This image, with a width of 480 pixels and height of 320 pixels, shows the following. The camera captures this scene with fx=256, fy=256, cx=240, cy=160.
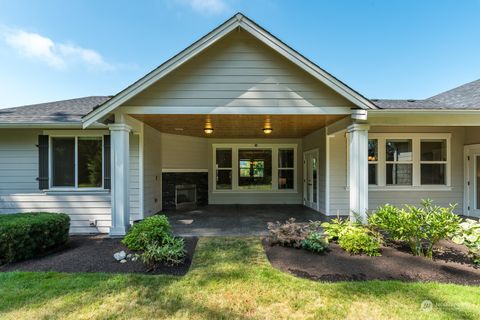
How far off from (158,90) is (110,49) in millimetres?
9279

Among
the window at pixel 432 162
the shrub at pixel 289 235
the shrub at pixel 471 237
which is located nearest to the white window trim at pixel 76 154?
the shrub at pixel 289 235

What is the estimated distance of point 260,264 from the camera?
412 cm

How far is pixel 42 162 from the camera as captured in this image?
6.51m

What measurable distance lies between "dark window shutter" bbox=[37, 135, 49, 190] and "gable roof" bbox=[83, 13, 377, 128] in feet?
7.48

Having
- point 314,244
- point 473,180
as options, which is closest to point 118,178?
point 314,244

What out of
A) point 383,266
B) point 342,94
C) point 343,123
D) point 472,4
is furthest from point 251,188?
point 472,4

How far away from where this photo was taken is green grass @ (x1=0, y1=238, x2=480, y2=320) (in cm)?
284

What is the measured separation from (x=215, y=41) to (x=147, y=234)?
3.89 m

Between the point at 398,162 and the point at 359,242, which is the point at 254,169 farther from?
the point at 359,242

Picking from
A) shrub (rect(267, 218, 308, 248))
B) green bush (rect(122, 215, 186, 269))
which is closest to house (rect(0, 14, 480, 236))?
green bush (rect(122, 215, 186, 269))

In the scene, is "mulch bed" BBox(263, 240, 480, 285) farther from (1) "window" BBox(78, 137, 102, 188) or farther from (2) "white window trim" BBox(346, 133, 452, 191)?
(1) "window" BBox(78, 137, 102, 188)

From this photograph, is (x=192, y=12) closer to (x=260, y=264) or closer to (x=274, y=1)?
(x=274, y=1)

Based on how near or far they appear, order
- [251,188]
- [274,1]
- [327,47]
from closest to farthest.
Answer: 1. [251,188]
2. [274,1]
3. [327,47]

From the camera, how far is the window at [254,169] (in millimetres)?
10461
